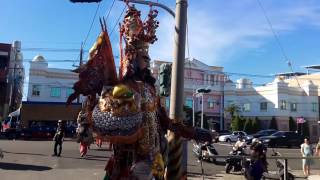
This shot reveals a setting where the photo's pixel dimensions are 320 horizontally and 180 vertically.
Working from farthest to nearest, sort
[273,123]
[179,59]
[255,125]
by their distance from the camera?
[273,123]
[255,125]
[179,59]

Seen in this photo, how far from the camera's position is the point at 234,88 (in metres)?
73.1

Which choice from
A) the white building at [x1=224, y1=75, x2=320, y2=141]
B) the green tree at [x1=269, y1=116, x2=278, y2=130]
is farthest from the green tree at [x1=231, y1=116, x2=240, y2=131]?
the white building at [x1=224, y1=75, x2=320, y2=141]

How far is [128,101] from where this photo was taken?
451 centimetres

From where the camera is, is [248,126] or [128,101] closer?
[128,101]

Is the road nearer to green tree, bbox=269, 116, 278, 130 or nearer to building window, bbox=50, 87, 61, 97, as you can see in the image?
building window, bbox=50, 87, 61, 97

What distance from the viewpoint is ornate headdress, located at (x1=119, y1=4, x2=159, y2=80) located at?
16.5 ft

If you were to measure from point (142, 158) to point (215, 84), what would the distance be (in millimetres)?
70623

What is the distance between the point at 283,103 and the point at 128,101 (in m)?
64.9

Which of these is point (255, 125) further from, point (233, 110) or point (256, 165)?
point (256, 165)

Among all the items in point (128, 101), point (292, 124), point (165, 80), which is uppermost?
point (165, 80)

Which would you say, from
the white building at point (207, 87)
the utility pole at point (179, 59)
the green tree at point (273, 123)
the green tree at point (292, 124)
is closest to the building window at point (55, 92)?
the white building at point (207, 87)

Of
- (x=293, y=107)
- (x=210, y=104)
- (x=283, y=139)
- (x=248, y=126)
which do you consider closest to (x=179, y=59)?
(x=283, y=139)

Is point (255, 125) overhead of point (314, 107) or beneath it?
beneath

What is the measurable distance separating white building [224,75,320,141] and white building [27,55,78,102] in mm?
26679
